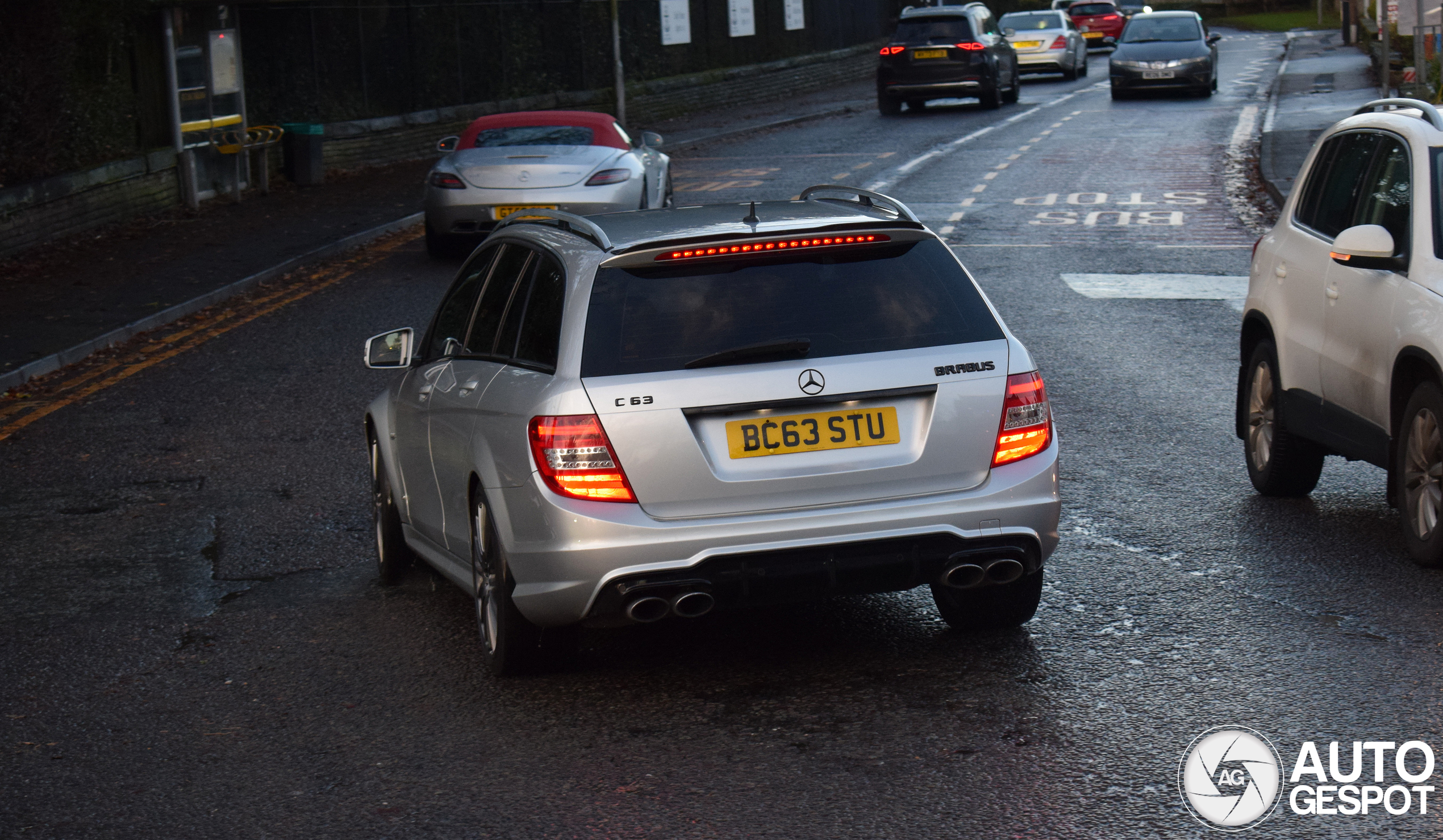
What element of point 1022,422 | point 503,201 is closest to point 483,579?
point 1022,422

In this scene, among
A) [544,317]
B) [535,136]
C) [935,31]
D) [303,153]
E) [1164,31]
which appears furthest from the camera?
[1164,31]

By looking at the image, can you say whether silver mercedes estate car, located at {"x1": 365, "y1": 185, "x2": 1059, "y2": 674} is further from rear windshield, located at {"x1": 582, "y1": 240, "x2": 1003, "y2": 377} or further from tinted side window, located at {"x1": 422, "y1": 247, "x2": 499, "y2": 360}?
tinted side window, located at {"x1": 422, "y1": 247, "x2": 499, "y2": 360}

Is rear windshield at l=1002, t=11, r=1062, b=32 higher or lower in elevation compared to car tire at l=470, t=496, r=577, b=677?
higher

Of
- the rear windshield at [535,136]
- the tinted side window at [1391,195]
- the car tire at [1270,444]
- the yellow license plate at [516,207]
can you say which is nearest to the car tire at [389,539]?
the car tire at [1270,444]

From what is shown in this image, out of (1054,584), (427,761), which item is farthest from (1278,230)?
(427,761)

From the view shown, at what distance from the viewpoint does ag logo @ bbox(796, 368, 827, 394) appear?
5391 millimetres

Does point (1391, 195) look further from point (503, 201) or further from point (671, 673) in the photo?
point (503, 201)

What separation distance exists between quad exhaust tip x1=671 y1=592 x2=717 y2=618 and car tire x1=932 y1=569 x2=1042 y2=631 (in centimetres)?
101

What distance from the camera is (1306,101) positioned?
3262 cm

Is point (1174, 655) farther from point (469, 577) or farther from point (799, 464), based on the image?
point (469, 577)

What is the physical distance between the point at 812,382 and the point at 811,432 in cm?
15

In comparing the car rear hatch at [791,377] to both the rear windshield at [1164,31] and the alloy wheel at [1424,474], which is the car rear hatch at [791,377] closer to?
the alloy wheel at [1424,474]

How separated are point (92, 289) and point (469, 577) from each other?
11.1 m

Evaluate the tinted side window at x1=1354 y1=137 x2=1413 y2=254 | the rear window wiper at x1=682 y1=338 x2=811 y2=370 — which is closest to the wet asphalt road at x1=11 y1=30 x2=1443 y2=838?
the rear window wiper at x1=682 y1=338 x2=811 y2=370
